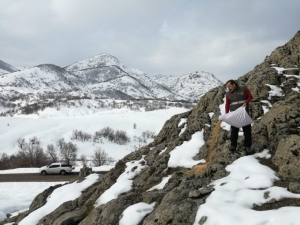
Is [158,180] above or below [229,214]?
below

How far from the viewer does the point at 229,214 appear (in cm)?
558

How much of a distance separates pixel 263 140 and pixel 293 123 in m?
1.24

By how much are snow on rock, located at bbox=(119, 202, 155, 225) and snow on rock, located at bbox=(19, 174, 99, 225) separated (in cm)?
610

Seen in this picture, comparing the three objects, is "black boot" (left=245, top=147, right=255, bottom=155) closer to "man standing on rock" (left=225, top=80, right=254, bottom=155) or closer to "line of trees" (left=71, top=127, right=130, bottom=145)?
"man standing on rock" (left=225, top=80, right=254, bottom=155)

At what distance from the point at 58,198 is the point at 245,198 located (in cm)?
1068

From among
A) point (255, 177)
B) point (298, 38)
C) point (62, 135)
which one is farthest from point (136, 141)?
point (255, 177)

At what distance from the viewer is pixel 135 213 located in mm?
7688

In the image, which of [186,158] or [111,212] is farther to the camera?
[186,158]

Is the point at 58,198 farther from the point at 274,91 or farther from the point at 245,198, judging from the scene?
the point at 274,91

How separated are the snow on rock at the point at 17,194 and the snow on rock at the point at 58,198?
27.2ft

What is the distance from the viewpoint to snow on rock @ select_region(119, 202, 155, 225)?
748cm

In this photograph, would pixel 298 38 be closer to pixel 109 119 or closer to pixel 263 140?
pixel 263 140

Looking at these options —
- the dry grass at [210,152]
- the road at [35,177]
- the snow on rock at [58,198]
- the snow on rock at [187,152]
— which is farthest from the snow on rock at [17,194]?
the dry grass at [210,152]

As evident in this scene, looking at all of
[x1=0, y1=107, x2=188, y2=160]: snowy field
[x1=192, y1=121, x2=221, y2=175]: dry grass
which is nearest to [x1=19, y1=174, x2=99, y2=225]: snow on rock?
[x1=192, y1=121, x2=221, y2=175]: dry grass
